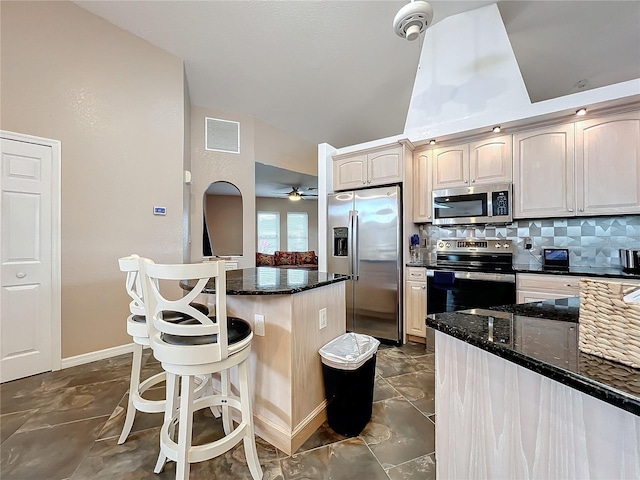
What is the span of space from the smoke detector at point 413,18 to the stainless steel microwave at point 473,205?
1.65 m

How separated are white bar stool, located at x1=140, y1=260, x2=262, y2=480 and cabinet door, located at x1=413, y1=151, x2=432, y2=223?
2.76 meters

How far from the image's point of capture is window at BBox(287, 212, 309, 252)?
29.6 ft

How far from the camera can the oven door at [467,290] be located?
8.50 ft

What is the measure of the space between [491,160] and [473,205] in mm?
520

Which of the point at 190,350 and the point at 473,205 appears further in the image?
the point at 473,205

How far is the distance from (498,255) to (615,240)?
0.97 m

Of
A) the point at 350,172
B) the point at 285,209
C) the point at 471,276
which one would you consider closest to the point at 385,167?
the point at 350,172

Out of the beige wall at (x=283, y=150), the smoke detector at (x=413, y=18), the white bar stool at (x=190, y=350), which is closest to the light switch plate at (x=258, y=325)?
the white bar stool at (x=190, y=350)

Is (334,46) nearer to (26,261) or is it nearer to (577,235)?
(577,235)

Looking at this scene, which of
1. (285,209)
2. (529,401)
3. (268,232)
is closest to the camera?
(529,401)

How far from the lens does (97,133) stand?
2729 mm

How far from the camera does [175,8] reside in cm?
265

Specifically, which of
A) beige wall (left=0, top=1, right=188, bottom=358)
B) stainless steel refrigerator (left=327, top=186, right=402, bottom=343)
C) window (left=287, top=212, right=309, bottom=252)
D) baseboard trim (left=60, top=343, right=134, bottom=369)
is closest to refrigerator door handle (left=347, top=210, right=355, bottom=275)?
stainless steel refrigerator (left=327, top=186, right=402, bottom=343)

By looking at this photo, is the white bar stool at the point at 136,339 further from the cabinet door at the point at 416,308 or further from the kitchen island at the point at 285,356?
the cabinet door at the point at 416,308
